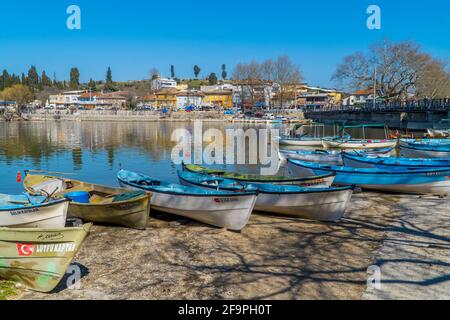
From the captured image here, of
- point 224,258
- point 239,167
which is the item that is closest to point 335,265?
point 224,258

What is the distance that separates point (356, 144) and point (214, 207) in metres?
26.0

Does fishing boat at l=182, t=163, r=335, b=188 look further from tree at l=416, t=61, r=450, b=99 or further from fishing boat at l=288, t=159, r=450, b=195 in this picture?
tree at l=416, t=61, r=450, b=99

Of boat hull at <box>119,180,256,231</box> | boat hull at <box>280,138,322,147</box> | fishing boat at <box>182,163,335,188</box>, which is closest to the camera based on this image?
boat hull at <box>119,180,256,231</box>

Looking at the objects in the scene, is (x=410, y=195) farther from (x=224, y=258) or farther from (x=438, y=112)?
(x=438, y=112)

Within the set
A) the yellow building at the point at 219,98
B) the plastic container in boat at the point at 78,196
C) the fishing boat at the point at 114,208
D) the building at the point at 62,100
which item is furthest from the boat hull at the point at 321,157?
the building at the point at 62,100

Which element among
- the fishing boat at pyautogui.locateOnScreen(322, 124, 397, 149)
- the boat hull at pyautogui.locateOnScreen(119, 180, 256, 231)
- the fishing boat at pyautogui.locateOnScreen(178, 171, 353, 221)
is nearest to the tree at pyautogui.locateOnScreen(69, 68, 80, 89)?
the fishing boat at pyautogui.locateOnScreen(322, 124, 397, 149)

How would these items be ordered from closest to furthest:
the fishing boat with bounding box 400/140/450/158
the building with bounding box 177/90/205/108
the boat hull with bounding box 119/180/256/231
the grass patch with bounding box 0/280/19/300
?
the grass patch with bounding box 0/280/19/300 → the boat hull with bounding box 119/180/256/231 → the fishing boat with bounding box 400/140/450/158 → the building with bounding box 177/90/205/108

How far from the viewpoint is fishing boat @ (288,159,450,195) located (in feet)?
53.5

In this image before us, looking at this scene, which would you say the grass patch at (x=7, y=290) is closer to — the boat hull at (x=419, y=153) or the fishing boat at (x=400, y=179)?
the fishing boat at (x=400, y=179)

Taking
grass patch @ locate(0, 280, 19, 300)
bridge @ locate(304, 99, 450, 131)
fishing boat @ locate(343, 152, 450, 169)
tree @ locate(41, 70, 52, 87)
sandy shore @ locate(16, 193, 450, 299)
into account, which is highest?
tree @ locate(41, 70, 52, 87)

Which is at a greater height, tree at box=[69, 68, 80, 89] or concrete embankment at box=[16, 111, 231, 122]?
tree at box=[69, 68, 80, 89]

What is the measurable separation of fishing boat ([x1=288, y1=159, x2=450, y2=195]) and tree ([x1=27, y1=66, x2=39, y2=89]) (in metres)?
170
